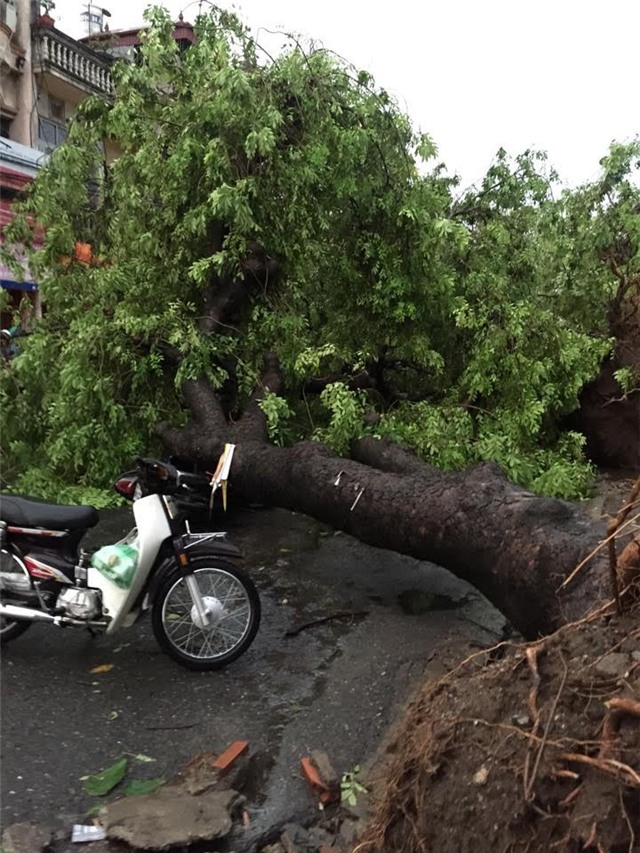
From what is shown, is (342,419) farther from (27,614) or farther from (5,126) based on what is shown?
(5,126)

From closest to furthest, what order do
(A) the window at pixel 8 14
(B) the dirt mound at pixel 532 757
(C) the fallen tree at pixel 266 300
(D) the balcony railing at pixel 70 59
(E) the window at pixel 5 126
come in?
1. (B) the dirt mound at pixel 532 757
2. (C) the fallen tree at pixel 266 300
3. (A) the window at pixel 8 14
4. (E) the window at pixel 5 126
5. (D) the balcony railing at pixel 70 59

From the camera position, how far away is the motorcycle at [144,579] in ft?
12.7

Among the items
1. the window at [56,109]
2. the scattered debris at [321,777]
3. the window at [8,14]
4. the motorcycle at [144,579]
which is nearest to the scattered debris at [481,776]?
the scattered debris at [321,777]

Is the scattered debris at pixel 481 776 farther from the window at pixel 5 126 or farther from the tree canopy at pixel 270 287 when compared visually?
the window at pixel 5 126

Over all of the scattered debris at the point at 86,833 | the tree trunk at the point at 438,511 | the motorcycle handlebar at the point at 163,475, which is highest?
the motorcycle handlebar at the point at 163,475

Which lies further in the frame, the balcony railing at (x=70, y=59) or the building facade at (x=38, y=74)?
the balcony railing at (x=70, y=59)

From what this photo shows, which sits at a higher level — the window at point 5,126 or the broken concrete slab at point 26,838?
the window at point 5,126

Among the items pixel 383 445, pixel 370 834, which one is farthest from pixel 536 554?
pixel 383 445

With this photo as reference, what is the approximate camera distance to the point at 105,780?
306 cm

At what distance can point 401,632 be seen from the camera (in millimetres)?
4488

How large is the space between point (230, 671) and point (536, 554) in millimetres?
1673

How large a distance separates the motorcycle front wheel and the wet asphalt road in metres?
0.12

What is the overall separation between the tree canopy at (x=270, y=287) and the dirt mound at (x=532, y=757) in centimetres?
345

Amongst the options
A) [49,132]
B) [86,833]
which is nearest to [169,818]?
[86,833]
